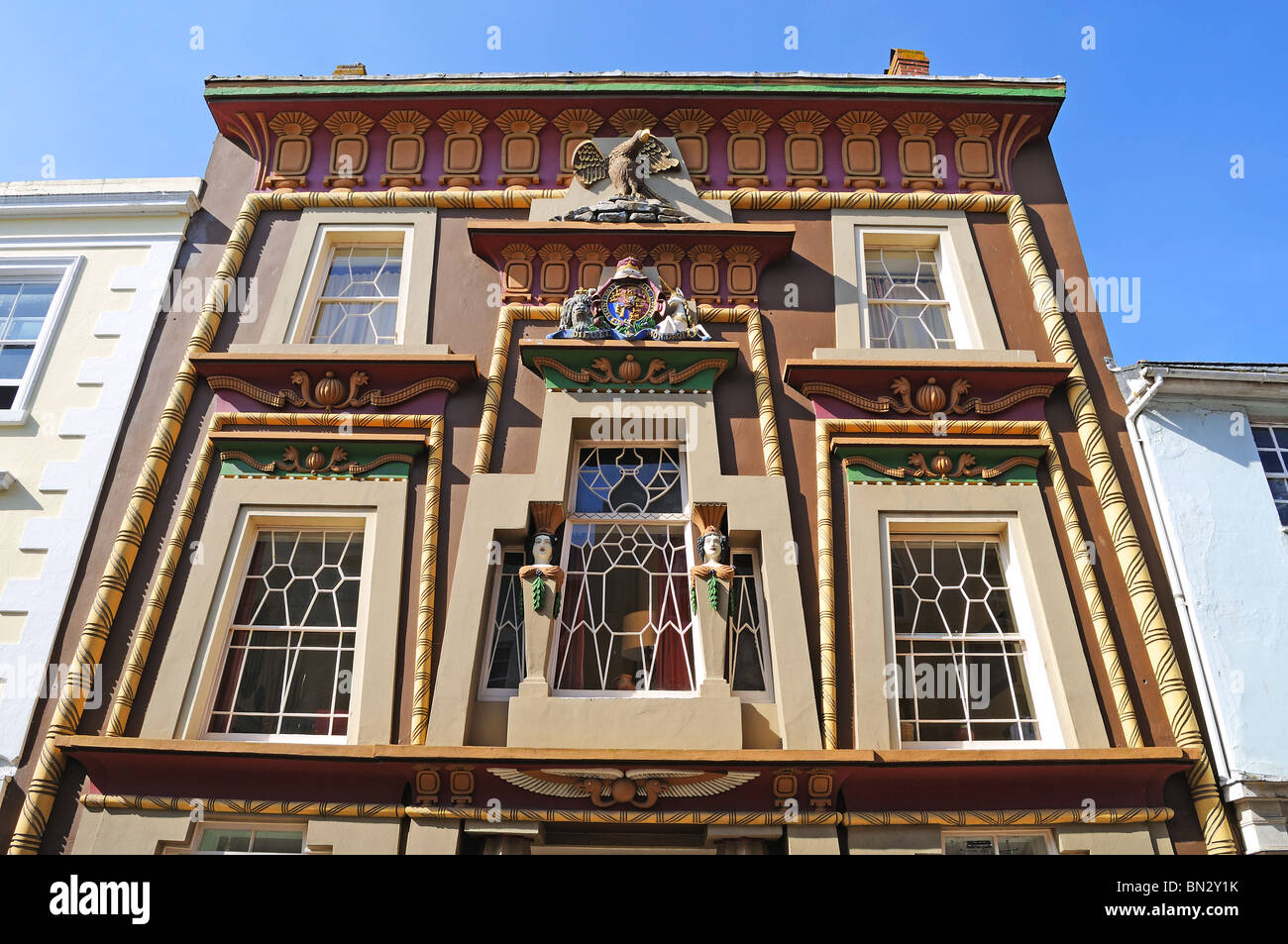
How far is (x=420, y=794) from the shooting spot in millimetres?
8234

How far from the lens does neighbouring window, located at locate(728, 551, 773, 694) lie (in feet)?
29.8

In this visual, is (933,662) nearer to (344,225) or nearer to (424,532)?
(424,532)

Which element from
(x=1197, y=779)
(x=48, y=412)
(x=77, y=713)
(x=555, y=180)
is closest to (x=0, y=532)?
(x=48, y=412)

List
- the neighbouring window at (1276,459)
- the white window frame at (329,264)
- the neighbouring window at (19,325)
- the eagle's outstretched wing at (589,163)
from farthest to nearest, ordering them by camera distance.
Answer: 1. the eagle's outstretched wing at (589,163)
2. the white window frame at (329,264)
3. the neighbouring window at (19,325)
4. the neighbouring window at (1276,459)

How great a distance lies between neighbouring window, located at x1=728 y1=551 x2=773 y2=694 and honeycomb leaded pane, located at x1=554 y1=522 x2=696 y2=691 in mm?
407

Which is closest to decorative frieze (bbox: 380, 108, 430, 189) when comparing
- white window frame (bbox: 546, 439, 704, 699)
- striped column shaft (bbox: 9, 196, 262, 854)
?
striped column shaft (bbox: 9, 196, 262, 854)

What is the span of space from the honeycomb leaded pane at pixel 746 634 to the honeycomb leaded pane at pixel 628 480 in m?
0.93

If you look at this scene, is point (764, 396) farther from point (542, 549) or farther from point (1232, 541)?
point (1232, 541)

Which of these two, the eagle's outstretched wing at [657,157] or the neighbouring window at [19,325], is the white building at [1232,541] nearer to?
the eagle's outstretched wing at [657,157]

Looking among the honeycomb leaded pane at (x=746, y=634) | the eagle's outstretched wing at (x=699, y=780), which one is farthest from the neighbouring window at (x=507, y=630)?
the honeycomb leaded pane at (x=746, y=634)

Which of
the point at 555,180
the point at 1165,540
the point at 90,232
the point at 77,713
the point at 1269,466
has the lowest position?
the point at 77,713

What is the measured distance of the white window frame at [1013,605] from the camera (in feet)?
28.8

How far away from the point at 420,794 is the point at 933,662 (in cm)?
466
